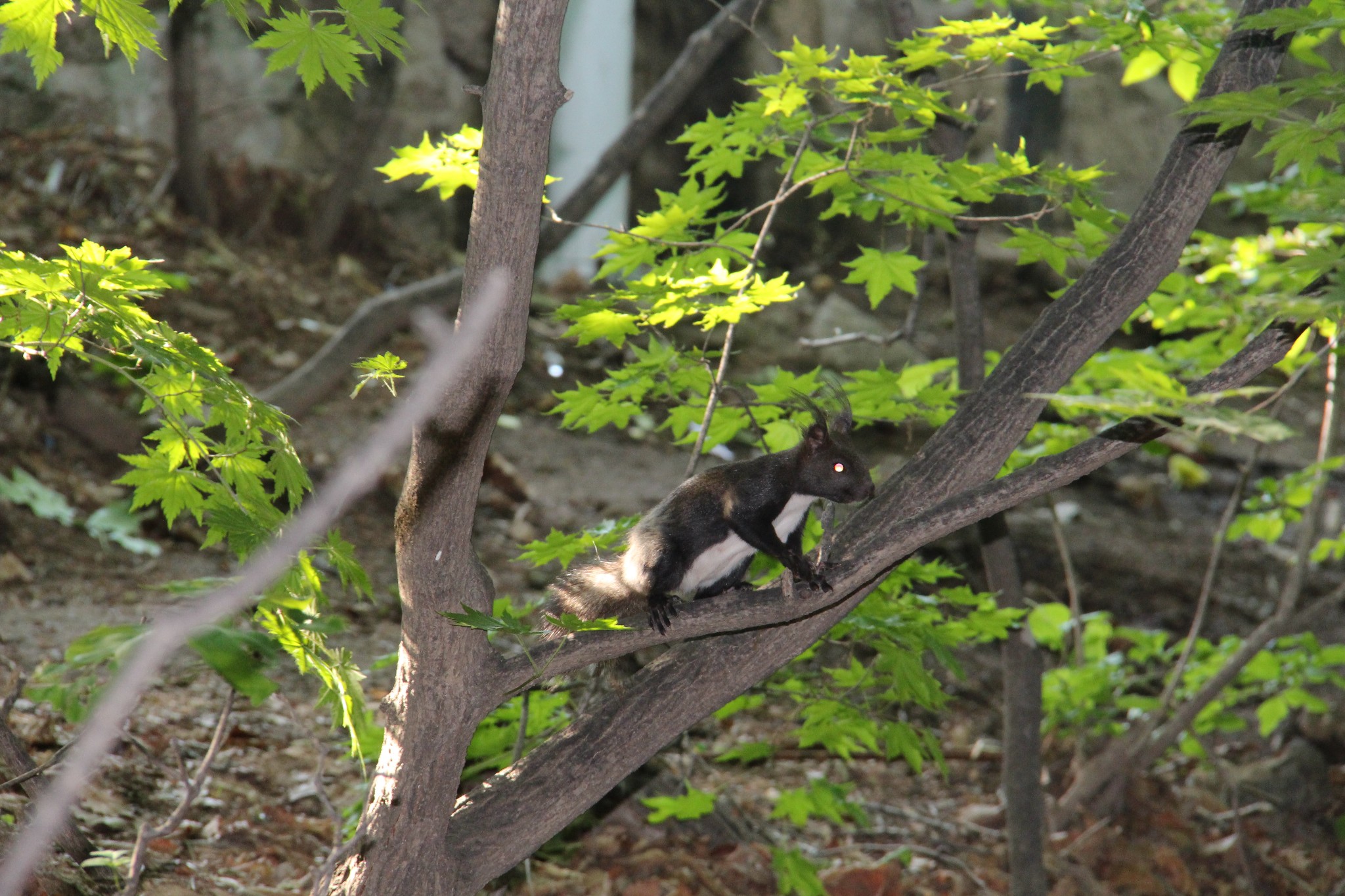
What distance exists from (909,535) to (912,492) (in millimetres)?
519

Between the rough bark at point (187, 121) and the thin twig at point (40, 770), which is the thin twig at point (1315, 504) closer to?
the thin twig at point (40, 770)

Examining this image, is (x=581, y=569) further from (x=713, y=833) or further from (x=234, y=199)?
(x=234, y=199)

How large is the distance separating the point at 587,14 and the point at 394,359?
8.87 meters

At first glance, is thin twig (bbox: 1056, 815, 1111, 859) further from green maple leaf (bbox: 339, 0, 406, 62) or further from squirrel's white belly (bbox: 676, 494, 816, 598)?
green maple leaf (bbox: 339, 0, 406, 62)

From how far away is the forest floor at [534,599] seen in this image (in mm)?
3715

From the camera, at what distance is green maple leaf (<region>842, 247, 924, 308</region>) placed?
3186 mm

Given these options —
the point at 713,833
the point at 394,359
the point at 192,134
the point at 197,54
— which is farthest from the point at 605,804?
the point at 197,54

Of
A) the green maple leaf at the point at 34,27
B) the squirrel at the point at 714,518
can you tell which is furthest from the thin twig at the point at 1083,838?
the green maple leaf at the point at 34,27

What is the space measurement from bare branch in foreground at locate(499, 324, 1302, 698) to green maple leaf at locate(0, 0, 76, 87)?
1.62 metres

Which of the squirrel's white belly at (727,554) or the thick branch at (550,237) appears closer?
the squirrel's white belly at (727,554)

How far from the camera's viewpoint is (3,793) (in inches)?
116

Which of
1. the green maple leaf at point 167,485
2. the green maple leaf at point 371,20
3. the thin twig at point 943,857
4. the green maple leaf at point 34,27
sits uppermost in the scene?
the green maple leaf at point 371,20

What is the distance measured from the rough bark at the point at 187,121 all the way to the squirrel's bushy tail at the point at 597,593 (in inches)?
224

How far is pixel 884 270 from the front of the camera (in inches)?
126
